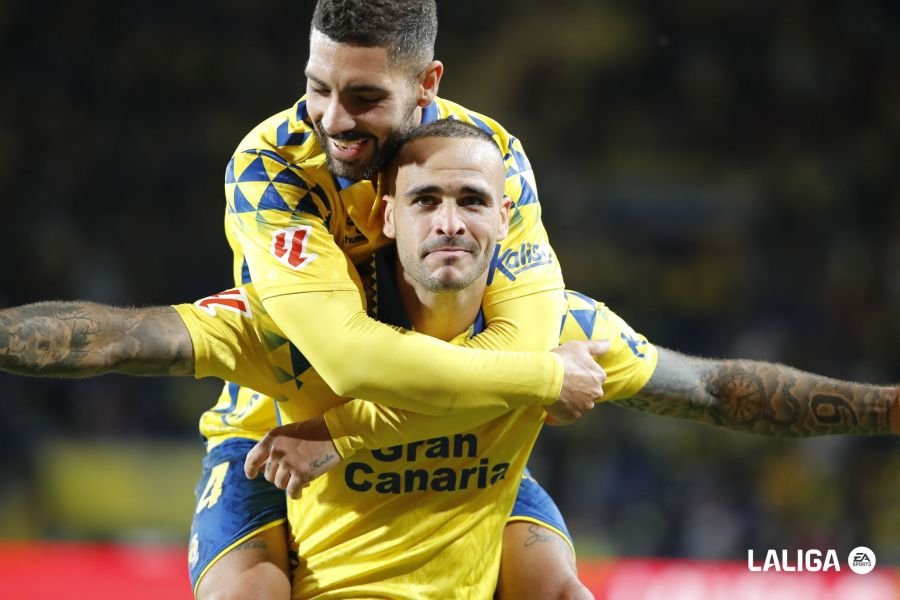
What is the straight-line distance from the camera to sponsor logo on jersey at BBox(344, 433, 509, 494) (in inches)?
123

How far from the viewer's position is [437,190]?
2.96 m

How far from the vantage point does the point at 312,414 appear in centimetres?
315

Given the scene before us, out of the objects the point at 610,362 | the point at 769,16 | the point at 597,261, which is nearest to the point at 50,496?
the point at 597,261

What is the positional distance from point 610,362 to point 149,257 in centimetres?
520

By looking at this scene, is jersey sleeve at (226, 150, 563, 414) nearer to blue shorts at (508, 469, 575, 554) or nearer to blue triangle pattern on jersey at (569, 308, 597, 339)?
blue triangle pattern on jersey at (569, 308, 597, 339)

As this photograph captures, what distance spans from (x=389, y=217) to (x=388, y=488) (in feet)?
2.21

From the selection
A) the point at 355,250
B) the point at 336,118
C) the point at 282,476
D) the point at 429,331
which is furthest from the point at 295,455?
the point at 336,118

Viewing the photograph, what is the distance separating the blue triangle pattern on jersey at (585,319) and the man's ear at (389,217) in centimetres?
55

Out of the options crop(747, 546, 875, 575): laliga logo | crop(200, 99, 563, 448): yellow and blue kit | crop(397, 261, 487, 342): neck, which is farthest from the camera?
crop(747, 546, 875, 575): laliga logo

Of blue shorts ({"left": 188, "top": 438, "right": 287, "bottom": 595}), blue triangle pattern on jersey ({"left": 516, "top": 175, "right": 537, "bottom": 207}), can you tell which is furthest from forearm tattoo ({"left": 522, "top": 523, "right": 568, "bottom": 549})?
blue triangle pattern on jersey ({"left": 516, "top": 175, "right": 537, "bottom": 207})

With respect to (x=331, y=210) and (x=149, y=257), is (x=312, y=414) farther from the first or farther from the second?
(x=149, y=257)

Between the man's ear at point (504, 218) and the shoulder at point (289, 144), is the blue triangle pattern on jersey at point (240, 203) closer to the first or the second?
the shoulder at point (289, 144)

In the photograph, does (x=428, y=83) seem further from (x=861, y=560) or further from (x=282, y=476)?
(x=861, y=560)

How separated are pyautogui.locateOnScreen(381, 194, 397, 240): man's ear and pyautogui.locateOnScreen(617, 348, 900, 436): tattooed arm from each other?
32.3 inches
